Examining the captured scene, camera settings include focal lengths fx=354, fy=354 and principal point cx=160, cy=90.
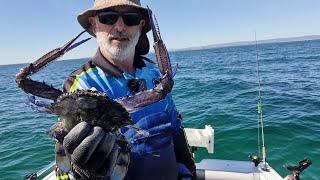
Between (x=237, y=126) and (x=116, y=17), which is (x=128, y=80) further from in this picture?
(x=237, y=126)

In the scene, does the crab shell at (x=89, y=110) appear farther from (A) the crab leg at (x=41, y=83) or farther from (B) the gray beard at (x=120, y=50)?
(B) the gray beard at (x=120, y=50)

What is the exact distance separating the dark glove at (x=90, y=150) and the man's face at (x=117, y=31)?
1156 mm

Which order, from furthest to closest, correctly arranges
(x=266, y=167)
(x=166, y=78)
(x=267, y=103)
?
(x=267, y=103) < (x=266, y=167) < (x=166, y=78)

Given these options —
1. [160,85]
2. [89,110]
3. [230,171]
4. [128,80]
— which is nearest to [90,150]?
[89,110]

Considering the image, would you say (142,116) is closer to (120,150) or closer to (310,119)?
(120,150)

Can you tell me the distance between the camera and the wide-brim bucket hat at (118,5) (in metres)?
3.57

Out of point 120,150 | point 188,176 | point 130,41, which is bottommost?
point 188,176

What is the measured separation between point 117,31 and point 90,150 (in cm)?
150

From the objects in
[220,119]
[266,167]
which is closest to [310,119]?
[220,119]

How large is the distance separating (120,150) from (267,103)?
15.0 m

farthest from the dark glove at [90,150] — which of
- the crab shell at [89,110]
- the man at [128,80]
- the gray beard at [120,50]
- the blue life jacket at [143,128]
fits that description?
the gray beard at [120,50]

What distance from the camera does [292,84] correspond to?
22.5 m

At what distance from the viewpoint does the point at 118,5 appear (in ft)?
11.8

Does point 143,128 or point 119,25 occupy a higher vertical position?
point 119,25
